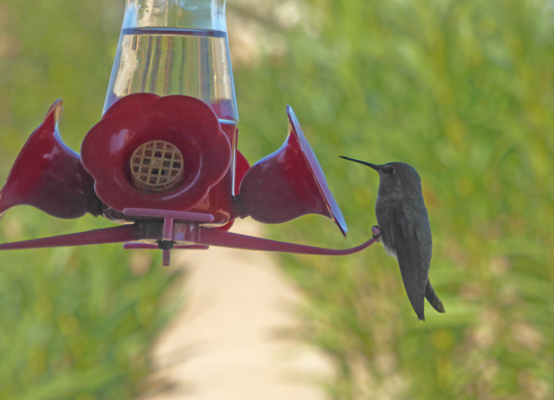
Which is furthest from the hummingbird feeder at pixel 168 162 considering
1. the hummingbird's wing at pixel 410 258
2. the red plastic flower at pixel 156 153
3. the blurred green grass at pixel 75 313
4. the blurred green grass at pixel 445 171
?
the blurred green grass at pixel 75 313

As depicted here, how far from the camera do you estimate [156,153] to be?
1154mm

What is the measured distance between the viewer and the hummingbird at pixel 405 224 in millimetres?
1307

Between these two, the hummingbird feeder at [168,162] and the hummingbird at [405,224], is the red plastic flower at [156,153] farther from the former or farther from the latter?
the hummingbird at [405,224]

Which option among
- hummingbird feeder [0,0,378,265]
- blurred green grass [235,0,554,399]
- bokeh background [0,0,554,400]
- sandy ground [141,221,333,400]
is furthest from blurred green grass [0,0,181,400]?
hummingbird feeder [0,0,378,265]

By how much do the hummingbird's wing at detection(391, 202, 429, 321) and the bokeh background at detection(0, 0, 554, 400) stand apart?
56.6 inches

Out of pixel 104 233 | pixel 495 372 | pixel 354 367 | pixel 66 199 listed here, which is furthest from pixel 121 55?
pixel 354 367

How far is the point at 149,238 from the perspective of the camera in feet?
3.74

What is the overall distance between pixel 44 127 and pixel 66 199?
0.15m

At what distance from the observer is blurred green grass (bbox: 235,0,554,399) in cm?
289

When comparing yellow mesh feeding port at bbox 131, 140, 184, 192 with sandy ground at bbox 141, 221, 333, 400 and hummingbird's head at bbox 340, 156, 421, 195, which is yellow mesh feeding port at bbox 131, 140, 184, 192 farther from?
sandy ground at bbox 141, 221, 333, 400

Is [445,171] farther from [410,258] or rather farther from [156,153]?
[156,153]

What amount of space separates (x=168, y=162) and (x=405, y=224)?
0.52 metres

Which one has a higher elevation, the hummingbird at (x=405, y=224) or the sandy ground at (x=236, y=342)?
the sandy ground at (x=236, y=342)

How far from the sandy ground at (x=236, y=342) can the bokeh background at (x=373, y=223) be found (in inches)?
11.4
